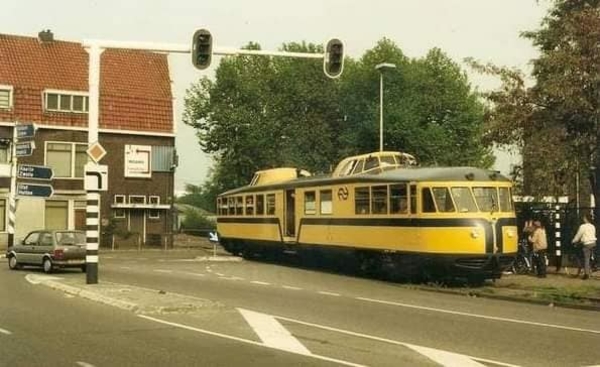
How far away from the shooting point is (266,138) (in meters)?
55.6

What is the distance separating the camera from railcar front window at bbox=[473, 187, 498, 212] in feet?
72.7

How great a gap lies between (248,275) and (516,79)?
1076cm

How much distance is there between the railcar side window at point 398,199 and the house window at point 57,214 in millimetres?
28450

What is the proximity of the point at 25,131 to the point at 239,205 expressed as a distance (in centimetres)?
966

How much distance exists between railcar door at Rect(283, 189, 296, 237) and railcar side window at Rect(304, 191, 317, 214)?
3.96 feet

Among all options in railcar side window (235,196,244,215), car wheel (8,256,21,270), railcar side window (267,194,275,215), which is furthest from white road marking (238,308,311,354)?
railcar side window (235,196,244,215)

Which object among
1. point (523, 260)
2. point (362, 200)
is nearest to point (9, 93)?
point (362, 200)

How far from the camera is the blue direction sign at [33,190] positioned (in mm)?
34125

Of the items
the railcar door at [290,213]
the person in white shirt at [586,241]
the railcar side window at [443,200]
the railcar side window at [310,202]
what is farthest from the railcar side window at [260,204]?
the person in white shirt at [586,241]

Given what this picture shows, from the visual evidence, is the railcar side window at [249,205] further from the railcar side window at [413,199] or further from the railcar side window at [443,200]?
the railcar side window at [443,200]

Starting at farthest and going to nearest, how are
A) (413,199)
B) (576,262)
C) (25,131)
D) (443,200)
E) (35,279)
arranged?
(25,131) → (576,262) → (413,199) → (443,200) → (35,279)

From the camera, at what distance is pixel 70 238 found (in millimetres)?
25984

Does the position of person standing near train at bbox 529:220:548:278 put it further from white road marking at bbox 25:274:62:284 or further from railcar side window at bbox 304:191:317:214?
white road marking at bbox 25:274:62:284

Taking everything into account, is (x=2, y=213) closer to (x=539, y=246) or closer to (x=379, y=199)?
(x=379, y=199)
